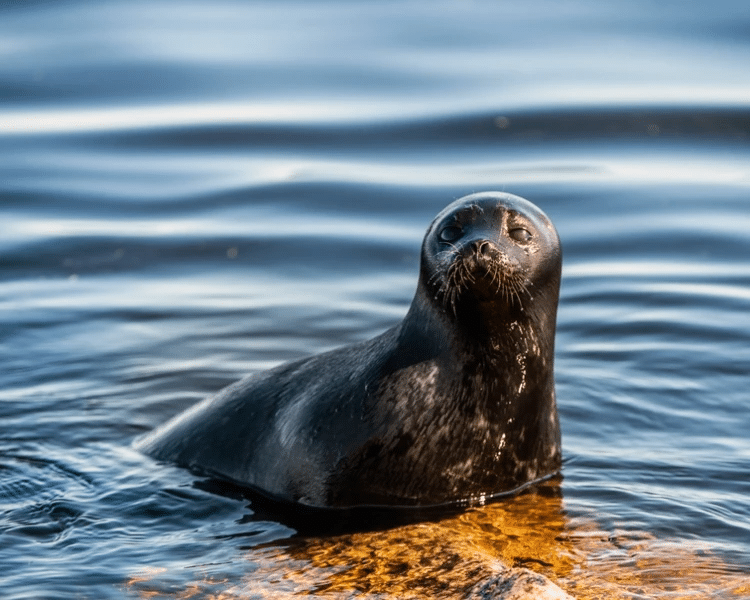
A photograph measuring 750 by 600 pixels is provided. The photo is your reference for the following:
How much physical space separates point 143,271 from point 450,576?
5.44 metres

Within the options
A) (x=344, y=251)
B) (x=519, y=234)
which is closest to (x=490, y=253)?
(x=519, y=234)

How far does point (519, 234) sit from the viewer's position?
573 cm

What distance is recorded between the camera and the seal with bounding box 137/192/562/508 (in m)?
5.75

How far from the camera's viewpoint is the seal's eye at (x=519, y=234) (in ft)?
18.7

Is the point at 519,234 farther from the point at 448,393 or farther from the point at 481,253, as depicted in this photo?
the point at 448,393

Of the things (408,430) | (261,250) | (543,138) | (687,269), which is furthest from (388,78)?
(408,430)

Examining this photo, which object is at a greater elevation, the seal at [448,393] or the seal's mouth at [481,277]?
the seal's mouth at [481,277]

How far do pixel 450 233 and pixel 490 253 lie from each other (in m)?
0.31

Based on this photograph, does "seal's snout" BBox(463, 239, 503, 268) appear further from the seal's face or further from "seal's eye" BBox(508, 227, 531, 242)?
"seal's eye" BBox(508, 227, 531, 242)

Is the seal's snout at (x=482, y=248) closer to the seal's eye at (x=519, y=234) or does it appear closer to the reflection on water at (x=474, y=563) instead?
the seal's eye at (x=519, y=234)

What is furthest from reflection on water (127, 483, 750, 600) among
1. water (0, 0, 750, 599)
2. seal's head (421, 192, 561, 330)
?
seal's head (421, 192, 561, 330)

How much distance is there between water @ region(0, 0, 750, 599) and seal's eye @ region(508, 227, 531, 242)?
3.77 ft

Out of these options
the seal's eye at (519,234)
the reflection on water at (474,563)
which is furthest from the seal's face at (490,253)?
the reflection on water at (474,563)

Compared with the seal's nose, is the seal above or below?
below
